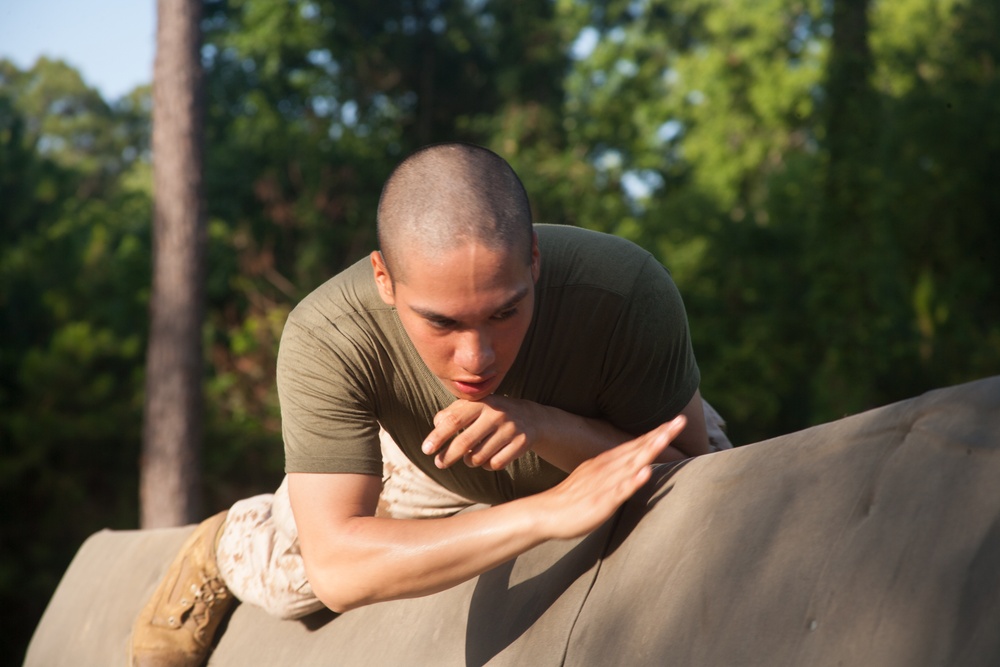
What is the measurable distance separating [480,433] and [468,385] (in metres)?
0.11

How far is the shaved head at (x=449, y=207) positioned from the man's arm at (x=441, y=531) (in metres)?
0.51

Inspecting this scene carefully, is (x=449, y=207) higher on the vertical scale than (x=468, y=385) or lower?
higher

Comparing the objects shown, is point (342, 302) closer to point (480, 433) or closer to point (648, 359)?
point (480, 433)

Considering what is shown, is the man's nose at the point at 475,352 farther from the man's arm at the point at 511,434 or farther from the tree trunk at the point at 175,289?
the tree trunk at the point at 175,289

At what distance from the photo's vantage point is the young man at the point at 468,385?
7.71 feet

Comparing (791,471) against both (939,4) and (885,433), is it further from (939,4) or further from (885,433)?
(939,4)

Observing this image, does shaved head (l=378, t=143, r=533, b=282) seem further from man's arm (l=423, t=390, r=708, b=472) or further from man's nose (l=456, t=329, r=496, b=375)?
man's arm (l=423, t=390, r=708, b=472)

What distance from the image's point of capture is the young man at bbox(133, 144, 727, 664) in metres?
2.35

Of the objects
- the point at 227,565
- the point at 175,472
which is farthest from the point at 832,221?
the point at 227,565

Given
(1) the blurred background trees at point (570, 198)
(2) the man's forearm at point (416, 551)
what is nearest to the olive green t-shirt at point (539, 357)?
(2) the man's forearm at point (416, 551)

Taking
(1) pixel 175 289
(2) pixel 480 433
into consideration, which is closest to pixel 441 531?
(2) pixel 480 433

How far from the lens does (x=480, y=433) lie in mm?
2451

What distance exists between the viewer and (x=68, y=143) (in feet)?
141

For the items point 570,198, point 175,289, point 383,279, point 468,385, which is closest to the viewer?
point 468,385
